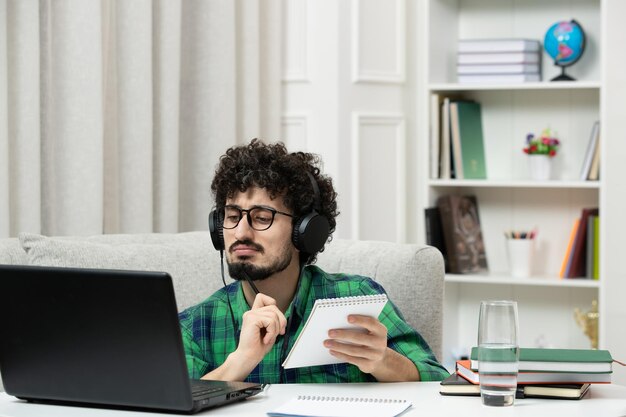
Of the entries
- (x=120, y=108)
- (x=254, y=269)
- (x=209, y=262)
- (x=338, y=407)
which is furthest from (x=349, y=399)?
(x=120, y=108)

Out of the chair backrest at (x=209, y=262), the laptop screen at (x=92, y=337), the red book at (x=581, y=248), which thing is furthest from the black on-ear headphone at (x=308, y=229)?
the red book at (x=581, y=248)

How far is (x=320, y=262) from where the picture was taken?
2.23 metres

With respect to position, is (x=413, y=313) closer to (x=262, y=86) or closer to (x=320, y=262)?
(x=320, y=262)

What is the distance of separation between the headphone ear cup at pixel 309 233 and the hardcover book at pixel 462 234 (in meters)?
1.74

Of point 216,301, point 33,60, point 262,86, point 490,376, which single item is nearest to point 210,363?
point 216,301

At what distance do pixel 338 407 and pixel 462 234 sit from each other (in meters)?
2.28

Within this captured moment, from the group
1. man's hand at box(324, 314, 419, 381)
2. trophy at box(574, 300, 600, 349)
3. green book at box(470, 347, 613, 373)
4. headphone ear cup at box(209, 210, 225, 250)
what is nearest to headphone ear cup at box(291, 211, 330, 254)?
headphone ear cup at box(209, 210, 225, 250)

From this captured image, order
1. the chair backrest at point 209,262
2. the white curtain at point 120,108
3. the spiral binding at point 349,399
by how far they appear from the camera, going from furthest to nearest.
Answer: the white curtain at point 120,108 < the chair backrest at point 209,262 < the spiral binding at point 349,399

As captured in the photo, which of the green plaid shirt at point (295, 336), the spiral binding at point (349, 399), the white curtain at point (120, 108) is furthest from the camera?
the white curtain at point (120, 108)

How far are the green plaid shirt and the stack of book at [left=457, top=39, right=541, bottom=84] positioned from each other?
5.77 feet

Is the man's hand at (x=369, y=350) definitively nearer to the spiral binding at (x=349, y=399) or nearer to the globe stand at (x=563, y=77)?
the spiral binding at (x=349, y=399)

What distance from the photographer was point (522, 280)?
3.48 metres

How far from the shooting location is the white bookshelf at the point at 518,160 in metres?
3.57

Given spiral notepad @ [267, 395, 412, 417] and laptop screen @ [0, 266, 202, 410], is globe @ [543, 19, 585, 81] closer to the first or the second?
spiral notepad @ [267, 395, 412, 417]
